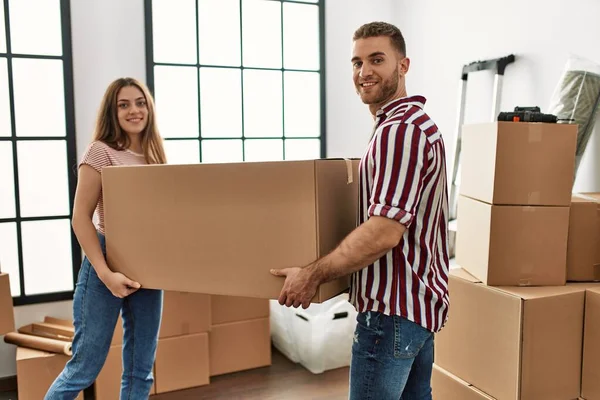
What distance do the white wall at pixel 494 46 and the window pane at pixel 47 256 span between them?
2.21m

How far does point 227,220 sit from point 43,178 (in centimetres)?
183

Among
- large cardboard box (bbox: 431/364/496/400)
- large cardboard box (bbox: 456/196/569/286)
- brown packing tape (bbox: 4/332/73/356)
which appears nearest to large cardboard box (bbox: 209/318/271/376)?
brown packing tape (bbox: 4/332/73/356)

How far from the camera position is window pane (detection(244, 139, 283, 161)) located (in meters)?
3.17

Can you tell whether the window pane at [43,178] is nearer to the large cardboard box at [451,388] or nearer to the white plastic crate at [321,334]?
the white plastic crate at [321,334]

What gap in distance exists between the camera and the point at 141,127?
5.81 feet

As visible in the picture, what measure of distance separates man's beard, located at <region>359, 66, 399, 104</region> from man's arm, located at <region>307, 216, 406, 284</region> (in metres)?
0.33

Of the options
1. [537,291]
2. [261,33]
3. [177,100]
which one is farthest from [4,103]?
[537,291]

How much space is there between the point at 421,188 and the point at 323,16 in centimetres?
243

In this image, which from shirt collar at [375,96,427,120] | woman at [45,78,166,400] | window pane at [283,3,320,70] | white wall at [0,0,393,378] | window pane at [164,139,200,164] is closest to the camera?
shirt collar at [375,96,427,120]

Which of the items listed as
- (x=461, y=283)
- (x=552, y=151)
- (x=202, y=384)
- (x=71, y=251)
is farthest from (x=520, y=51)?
(x=71, y=251)

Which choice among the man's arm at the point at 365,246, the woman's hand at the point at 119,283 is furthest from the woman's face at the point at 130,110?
the man's arm at the point at 365,246

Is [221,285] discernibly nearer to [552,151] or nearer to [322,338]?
[552,151]

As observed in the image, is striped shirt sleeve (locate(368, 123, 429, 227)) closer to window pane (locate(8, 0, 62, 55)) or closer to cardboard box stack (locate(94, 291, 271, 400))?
cardboard box stack (locate(94, 291, 271, 400))

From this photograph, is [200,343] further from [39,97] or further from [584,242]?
[584,242]
